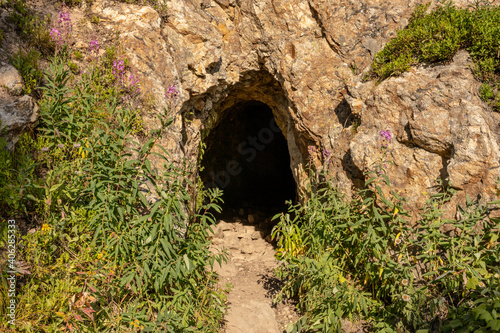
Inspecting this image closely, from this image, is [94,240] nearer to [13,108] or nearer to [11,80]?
[13,108]

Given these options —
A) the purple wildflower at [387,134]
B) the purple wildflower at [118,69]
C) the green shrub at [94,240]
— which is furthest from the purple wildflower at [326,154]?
the purple wildflower at [118,69]

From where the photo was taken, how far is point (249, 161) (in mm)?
12250

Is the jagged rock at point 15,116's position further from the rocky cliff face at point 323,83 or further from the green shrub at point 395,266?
the green shrub at point 395,266

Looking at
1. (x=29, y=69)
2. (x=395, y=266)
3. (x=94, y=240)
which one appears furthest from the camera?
(x=29, y=69)

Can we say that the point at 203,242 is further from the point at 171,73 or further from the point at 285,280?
Result: the point at 171,73

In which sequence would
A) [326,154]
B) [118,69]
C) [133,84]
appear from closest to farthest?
[118,69] → [133,84] → [326,154]

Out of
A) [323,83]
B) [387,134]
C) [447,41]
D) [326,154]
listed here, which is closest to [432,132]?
[387,134]

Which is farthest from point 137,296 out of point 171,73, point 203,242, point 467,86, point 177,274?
point 467,86

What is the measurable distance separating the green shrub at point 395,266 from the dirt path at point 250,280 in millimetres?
453

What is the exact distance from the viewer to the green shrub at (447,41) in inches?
191

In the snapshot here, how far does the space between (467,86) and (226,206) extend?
7328 mm

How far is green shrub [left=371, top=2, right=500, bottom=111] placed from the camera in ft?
16.0

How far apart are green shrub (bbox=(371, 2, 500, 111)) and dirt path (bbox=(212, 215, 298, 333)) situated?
159 inches

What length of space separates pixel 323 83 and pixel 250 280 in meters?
3.86
